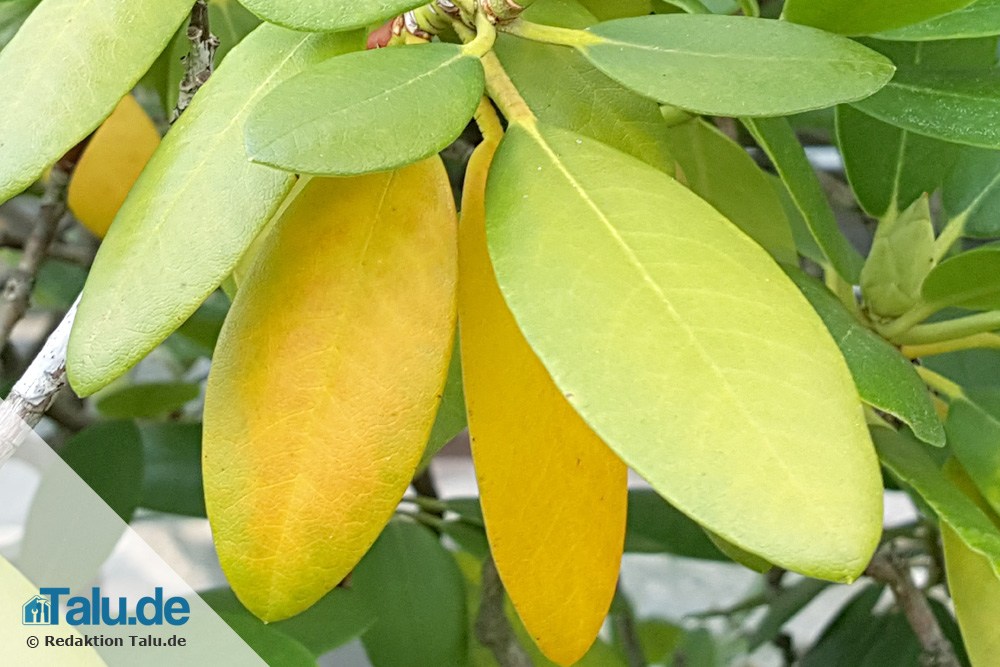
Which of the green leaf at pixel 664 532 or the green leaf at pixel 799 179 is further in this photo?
the green leaf at pixel 664 532

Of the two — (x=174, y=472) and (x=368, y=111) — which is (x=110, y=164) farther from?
(x=368, y=111)

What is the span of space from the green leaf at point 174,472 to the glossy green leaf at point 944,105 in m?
0.60

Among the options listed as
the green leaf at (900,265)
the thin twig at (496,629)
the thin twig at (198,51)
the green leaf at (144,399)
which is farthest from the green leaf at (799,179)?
the green leaf at (144,399)

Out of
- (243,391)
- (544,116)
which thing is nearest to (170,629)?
(243,391)

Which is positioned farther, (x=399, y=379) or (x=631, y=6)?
(x=631, y=6)

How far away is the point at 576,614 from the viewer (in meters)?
0.41

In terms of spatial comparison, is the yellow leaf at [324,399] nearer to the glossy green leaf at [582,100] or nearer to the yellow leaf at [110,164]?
the glossy green leaf at [582,100]

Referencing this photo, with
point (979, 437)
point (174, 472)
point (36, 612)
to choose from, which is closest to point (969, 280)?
point (979, 437)

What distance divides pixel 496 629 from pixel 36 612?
44 cm

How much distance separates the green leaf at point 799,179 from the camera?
46cm

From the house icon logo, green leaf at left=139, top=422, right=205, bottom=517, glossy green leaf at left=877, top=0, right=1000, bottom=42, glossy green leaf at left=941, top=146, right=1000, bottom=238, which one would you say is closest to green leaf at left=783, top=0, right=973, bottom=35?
glossy green leaf at left=877, top=0, right=1000, bottom=42

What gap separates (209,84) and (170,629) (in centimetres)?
29

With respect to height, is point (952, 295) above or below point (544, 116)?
below

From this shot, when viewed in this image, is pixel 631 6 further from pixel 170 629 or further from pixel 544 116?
pixel 170 629
